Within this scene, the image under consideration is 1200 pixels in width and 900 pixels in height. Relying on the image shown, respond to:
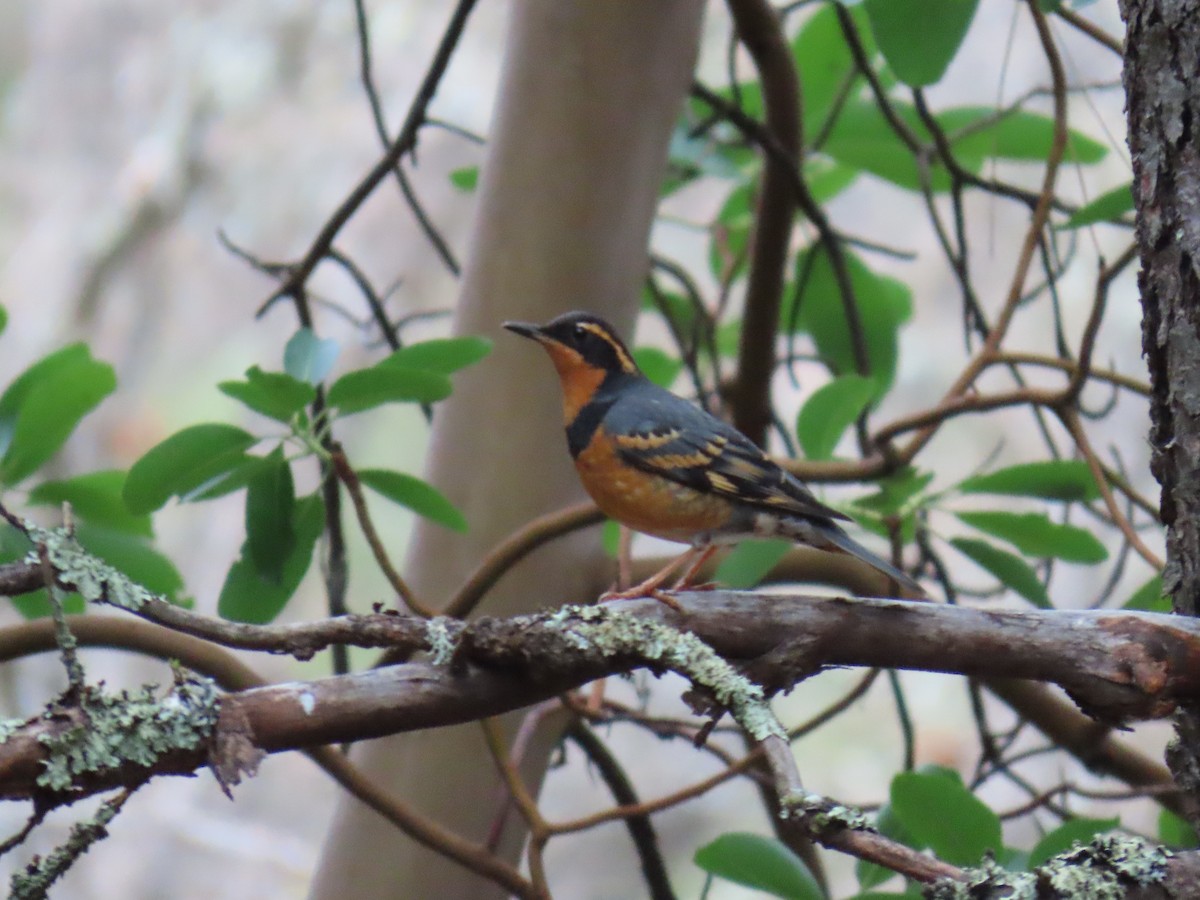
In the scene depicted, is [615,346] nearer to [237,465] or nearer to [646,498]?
[646,498]

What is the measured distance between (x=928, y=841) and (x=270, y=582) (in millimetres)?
1180

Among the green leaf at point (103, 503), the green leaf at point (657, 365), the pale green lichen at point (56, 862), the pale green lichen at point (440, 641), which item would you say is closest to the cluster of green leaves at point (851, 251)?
the green leaf at point (657, 365)

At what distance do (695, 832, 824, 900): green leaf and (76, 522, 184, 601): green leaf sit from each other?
1.00m

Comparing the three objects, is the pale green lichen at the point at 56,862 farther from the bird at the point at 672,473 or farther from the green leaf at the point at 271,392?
the bird at the point at 672,473

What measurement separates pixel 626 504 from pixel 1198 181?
1.18 m

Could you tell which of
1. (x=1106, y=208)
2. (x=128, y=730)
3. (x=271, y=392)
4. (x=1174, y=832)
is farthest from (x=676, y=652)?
(x=1174, y=832)

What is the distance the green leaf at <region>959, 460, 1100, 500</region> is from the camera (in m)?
2.44

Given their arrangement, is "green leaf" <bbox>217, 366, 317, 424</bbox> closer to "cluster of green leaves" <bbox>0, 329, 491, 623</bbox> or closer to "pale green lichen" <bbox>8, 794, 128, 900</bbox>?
"cluster of green leaves" <bbox>0, 329, 491, 623</bbox>

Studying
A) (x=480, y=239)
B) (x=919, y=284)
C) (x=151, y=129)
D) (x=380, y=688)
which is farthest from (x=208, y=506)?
(x=380, y=688)

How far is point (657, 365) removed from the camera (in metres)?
3.49

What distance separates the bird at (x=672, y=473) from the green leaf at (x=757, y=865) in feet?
1.58

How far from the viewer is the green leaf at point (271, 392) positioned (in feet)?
6.65

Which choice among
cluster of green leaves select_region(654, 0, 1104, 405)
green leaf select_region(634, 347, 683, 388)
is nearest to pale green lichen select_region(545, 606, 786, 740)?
cluster of green leaves select_region(654, 0, 1104, 405)

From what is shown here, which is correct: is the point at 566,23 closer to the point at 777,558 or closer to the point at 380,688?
the point at 777,558
